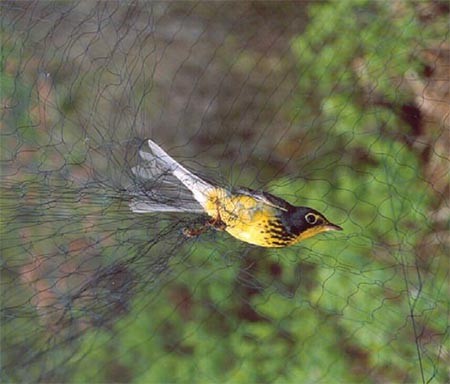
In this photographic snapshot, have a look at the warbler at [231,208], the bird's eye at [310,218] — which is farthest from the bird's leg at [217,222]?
the bird's eye at [310,218]

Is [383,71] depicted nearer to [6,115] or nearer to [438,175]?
[438,175]

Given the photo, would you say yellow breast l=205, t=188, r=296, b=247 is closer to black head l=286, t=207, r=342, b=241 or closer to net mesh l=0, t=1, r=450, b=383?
black head l=286, t=207, r=342, b=241

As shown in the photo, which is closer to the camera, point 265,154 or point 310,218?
point 310,218

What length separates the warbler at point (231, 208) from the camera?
978 millimetres

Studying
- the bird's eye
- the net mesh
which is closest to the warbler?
the bird's eye

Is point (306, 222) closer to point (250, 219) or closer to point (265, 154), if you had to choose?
point (250, 219)

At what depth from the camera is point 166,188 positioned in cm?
101

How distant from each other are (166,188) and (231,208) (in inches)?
3.9

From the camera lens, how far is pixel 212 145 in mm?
1478

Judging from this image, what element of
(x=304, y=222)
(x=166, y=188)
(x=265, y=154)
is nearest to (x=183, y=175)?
(x=166, y=188)

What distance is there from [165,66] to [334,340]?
0.73 m

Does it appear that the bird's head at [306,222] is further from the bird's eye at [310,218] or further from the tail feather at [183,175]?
the tail feather at [183,175]

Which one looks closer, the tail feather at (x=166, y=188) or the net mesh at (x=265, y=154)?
the tail feather at (x=166, y=188)

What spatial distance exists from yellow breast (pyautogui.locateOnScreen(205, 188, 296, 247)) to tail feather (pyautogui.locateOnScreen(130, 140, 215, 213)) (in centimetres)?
2
